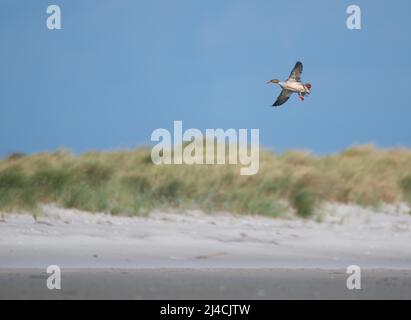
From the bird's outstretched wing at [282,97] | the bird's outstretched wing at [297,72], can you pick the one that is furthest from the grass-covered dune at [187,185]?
the bird's outstretched wing at [297,72]

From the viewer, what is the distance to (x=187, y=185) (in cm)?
1445

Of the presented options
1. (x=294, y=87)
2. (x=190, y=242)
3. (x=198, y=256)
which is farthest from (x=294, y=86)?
(x=198, y=256)

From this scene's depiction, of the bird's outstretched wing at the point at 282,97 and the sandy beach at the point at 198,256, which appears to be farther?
the bird's outstretched wing at the point at 282,97

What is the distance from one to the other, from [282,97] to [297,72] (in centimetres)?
54

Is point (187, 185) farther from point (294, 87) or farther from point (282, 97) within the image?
point (294, 87)

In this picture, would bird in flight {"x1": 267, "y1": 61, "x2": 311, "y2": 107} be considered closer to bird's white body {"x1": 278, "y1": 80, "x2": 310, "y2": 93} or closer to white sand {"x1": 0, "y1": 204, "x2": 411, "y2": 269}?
bird's white body {"x1": 278, "y1": 80, "x2": 310, "y2": 93}

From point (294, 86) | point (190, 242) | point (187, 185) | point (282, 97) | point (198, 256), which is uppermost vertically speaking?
point (294, 86)

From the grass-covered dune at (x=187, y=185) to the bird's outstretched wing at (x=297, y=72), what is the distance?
2.40 m

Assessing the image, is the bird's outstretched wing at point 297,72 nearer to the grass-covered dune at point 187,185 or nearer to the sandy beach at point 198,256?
the sandy beach at point 198,256

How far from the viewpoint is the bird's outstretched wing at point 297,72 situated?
1157 centimetres

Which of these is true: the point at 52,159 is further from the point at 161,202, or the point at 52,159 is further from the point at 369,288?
the point at 369,288

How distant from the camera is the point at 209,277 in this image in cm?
878

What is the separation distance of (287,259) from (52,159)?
27.8ft
